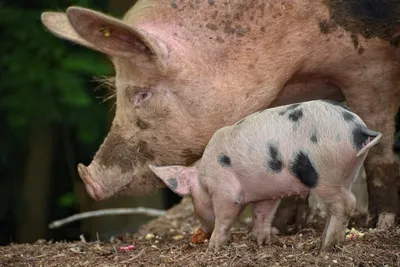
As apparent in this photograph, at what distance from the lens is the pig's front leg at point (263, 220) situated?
239 inches

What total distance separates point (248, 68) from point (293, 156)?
134 cm

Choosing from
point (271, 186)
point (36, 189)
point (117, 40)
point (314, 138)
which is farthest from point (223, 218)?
point (36, 189)

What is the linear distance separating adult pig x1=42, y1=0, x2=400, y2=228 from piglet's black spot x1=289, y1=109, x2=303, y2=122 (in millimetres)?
1042

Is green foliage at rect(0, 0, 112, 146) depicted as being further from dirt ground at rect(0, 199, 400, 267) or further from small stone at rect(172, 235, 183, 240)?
dirt ground at rect(0, 199, 400, 267)

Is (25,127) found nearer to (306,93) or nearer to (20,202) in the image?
(20,202)

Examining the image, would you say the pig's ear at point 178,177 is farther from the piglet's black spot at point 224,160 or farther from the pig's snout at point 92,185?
the pig's snout at point 92,185

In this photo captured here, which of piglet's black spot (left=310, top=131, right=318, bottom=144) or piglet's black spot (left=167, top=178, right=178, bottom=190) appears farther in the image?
piglet's black spot (left=167, top=178, right=178, bottom=190)

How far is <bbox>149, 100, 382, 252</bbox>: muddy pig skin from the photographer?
5.37 m

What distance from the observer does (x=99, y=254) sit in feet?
21.1

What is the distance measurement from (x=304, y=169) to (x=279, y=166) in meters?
0.18

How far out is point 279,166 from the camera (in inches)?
219

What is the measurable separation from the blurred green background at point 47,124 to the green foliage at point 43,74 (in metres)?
0.01

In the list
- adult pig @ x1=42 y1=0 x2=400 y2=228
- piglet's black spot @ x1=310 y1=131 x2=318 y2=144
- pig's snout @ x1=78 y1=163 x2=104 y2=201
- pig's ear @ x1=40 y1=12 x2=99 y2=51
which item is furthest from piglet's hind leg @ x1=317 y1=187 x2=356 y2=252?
pig's ear @ x1=40 y1=12 x2=99 y2=51

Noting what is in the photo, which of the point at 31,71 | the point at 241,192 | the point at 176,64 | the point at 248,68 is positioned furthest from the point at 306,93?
the point at 31,71
